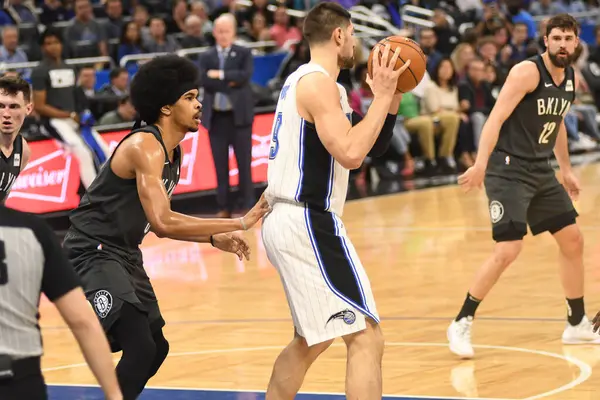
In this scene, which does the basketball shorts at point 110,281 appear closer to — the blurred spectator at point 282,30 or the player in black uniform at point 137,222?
the player in black uniform at point 137,222

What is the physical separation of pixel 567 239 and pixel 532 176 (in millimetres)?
438

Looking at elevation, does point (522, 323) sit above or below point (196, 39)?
above

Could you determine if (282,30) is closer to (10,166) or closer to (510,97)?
(510,97)

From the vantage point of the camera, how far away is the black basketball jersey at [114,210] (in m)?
5.36

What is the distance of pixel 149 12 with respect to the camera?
19.3 meters

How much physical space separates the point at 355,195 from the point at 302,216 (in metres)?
10.1

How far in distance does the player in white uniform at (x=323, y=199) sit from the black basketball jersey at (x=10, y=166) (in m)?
1.75

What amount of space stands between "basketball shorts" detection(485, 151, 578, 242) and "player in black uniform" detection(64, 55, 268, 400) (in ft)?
8.24

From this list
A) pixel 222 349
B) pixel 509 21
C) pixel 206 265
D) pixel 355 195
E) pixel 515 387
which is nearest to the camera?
pixel 515 387

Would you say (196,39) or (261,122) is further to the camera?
(196,39)

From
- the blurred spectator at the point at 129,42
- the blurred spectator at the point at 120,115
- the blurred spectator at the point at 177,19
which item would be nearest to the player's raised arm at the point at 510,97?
the blurred spectator at the point at 120,115

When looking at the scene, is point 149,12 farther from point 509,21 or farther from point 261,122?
point 509,21

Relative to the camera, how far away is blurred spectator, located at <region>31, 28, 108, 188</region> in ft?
43.5

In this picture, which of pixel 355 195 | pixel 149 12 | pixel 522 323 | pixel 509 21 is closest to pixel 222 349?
pixel 522 323
